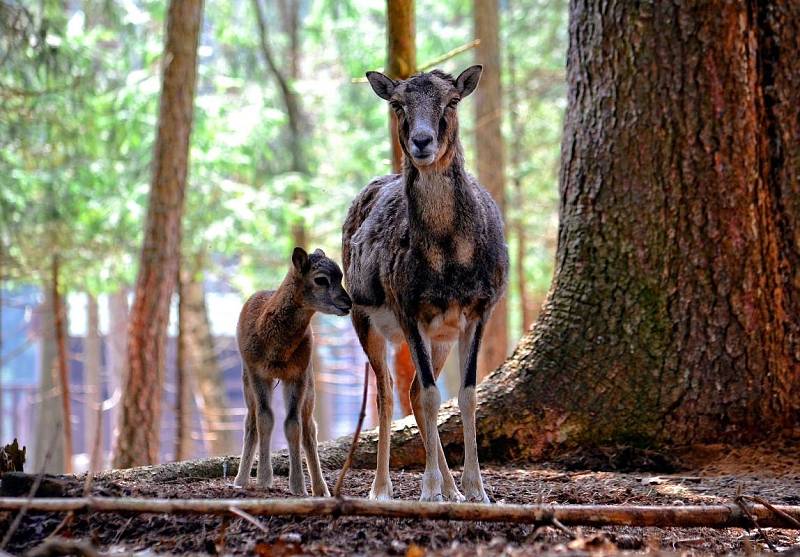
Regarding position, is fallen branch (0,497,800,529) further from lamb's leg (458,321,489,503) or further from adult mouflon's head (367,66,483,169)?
adult mouflon's head (367,66,483,169)

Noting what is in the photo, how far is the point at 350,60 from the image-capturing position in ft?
65.5

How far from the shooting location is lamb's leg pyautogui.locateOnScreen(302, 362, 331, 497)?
256 inches

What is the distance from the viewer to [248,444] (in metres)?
6.83

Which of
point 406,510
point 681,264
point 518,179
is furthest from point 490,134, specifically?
point 406,510

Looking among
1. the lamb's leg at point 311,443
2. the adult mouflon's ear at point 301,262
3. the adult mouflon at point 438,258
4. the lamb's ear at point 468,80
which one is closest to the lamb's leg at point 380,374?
the adult mouflon at point 438,258

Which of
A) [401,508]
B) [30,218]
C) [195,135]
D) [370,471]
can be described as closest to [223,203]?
[195,135]

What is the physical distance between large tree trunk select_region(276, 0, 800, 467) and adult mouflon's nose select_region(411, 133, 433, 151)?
2.83 meters

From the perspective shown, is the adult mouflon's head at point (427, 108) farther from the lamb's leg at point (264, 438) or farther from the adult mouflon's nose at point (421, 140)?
the lamb's leg at point (264, 438)

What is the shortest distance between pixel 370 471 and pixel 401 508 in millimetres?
3309

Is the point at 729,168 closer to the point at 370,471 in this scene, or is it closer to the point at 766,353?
the point at 766,353

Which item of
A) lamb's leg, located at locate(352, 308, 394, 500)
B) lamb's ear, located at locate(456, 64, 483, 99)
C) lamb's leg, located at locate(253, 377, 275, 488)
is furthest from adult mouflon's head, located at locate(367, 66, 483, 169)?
lamb's leg, located at locate(253, 377, 275, 488)

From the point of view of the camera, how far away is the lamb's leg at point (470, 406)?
604 centimetres

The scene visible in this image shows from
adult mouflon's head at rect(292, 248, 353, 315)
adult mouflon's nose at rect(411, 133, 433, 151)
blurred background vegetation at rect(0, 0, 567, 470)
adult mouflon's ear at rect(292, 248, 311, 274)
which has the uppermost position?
blurred background vegetation at rect(0, 0, 567, 470)

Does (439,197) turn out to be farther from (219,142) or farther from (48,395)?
(48,395)
